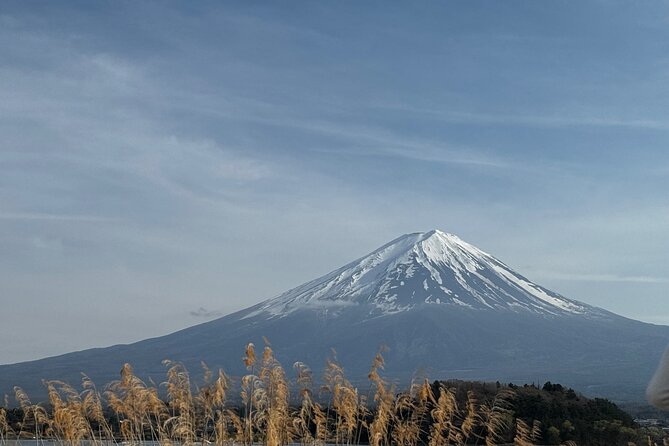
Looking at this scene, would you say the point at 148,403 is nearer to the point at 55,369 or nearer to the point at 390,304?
the point at 55,369

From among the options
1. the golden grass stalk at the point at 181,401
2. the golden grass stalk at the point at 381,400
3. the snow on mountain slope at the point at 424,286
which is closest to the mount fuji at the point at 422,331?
the snow on mountain slope at the point at 424,286

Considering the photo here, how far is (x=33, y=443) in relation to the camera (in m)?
15.9

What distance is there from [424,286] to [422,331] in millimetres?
21153

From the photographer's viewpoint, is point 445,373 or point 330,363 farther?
point 445,373

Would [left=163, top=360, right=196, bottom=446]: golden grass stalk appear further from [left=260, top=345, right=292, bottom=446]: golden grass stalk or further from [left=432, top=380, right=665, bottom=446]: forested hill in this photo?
[left=432, top=380, right=665, bottom=446]: forested hill

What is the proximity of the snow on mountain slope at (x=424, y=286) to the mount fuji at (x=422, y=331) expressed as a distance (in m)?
0.22

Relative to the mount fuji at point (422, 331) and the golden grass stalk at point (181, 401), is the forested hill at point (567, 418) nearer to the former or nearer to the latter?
the golden grass stalk at point (181, 401)

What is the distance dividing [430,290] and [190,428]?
171740 millimetres

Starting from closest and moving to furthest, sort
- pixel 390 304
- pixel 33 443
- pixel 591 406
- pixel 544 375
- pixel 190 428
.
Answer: pixel 190 428, pixel 33 443, pixel 591 406, pixel 544 375, pixel 390 304

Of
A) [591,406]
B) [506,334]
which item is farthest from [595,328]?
[591,406]

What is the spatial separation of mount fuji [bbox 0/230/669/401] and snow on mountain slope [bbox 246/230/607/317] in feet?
0.73

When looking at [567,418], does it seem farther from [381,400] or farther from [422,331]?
[422,331]

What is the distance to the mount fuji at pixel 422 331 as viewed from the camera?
13812cm

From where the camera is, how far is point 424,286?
180000 millimetres
